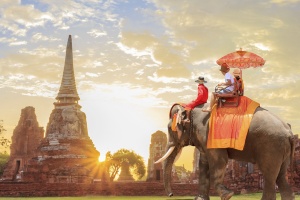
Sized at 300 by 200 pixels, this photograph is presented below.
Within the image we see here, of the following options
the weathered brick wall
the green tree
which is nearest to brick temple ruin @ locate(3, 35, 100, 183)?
the weathered brick wall

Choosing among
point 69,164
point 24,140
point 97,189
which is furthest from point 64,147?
point 24,140

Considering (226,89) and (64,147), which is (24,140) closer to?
(64,147)

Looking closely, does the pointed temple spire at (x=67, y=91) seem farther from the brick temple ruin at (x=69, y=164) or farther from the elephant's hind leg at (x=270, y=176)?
the elephant's hind leg at (x=270, y=176)

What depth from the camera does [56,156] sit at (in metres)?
36.0

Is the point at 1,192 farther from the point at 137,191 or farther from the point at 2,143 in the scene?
the point at 2,143

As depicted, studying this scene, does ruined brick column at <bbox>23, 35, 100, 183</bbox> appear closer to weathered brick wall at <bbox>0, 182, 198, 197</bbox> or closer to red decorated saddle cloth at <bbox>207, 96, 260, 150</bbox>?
weathered brick wall at <bbox>0, 182, 198, 197</bbox>

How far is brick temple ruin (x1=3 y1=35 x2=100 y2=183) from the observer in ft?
115

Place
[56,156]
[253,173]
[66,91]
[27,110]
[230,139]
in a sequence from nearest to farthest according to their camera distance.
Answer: [230,139]
[253,173]
[56,156]
[66,91]
[27,110]

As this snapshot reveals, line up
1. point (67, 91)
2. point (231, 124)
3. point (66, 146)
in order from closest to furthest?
point (231, 124) < point (66, 146) < point (67, 91)

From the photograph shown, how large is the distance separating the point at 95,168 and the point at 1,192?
31.8 feet

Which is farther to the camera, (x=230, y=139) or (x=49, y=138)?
(x=49, y=138)

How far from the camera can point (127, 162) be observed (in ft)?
210

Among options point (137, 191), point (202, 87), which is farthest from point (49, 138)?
point (202, 87)

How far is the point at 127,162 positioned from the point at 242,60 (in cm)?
5715
